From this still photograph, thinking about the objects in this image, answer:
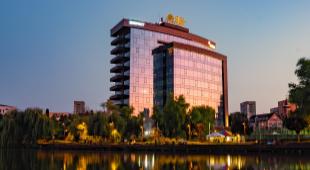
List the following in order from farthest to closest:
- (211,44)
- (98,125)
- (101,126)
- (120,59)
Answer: (211,44) < (120,59) < (98,125) < (101,126)

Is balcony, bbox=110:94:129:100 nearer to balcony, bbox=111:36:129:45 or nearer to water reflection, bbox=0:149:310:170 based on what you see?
balcony, bbox=111:36:129:45

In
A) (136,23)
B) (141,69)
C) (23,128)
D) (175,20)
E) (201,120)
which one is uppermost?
(175,20)

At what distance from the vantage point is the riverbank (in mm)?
73438

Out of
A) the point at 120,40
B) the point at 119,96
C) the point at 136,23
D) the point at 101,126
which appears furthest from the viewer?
the point at 120,40

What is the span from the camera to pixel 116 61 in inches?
6442

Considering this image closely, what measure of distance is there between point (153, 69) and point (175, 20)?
101 feet

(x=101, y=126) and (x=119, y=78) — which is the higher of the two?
(x=119, y=78)

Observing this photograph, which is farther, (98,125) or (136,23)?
(136,23)

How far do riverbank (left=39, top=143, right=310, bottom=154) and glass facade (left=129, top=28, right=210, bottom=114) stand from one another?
57281 mm

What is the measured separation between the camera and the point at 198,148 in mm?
82125

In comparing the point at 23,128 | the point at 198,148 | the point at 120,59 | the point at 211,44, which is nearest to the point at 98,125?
the point at 23,128

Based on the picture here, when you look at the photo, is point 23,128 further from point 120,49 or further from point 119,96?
point 120,49

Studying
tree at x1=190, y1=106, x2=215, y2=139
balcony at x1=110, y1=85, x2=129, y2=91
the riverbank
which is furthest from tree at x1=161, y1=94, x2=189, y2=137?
balcony at x1=110, y1=85, x2=129, y2=91

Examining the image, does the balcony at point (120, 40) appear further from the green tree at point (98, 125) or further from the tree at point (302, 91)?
the tree at point (302, 91)
